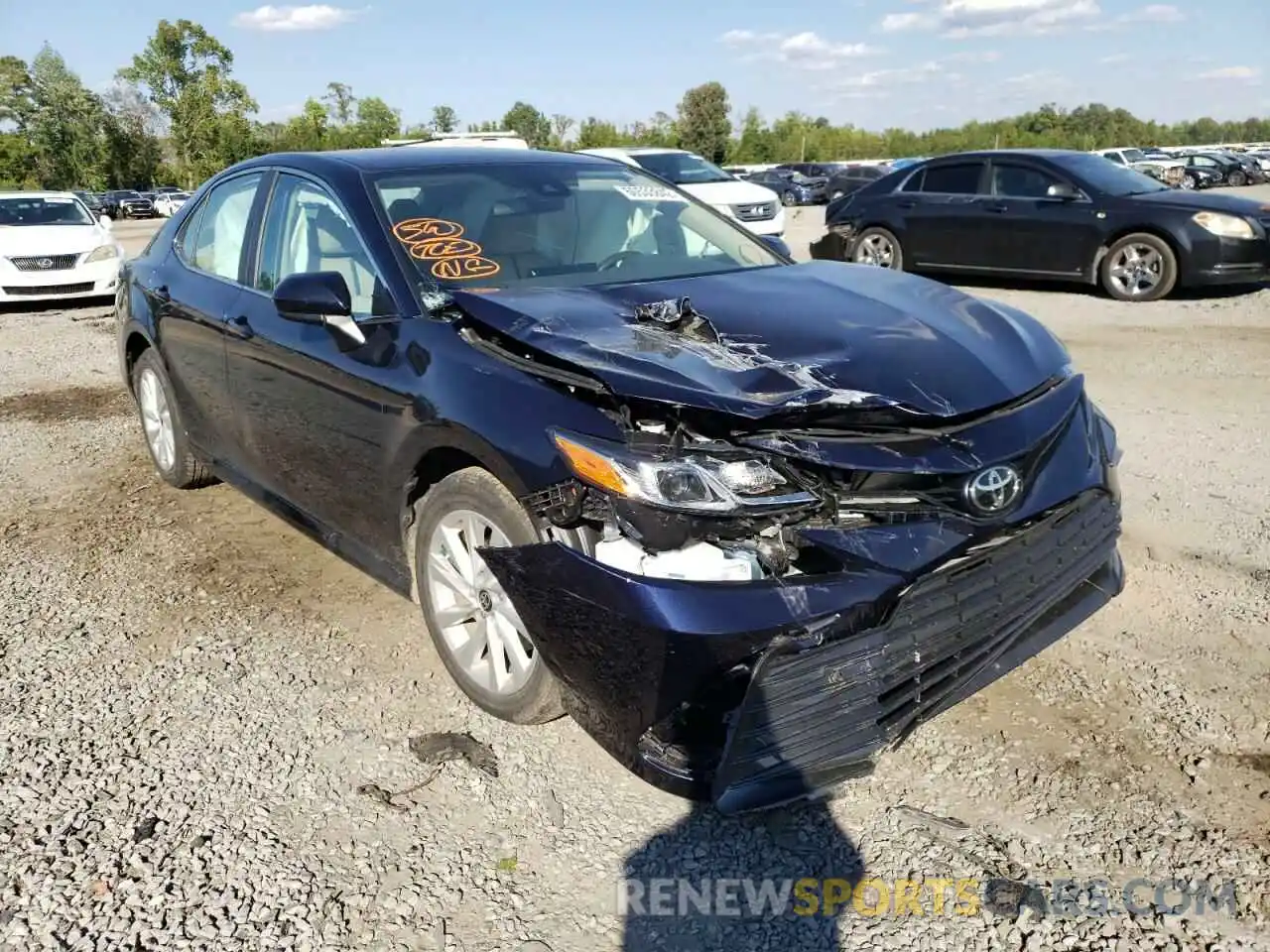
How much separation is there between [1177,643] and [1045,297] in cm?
837

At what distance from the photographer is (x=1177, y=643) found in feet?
11.0

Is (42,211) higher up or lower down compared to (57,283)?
higher up

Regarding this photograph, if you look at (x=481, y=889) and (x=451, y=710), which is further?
(x=451, y=710)

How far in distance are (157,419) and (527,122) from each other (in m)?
83.3

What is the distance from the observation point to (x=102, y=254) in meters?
12.3

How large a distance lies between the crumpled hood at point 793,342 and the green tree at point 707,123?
257 ft

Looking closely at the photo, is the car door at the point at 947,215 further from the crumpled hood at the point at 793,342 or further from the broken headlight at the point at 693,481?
the broken headlight at the point at 693,481

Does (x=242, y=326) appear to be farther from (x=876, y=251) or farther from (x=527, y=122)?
(x=527, y=122)

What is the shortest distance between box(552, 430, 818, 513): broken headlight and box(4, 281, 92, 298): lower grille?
A: 1188cm

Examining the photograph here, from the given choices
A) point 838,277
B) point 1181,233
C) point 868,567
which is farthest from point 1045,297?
point 868,567

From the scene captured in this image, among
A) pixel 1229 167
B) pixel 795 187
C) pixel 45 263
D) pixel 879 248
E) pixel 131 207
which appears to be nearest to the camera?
pixel 45 263

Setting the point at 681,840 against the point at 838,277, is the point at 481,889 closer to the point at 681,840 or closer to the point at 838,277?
the point at 681,840

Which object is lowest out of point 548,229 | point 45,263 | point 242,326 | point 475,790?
point 475,790

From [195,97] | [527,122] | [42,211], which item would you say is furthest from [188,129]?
[42,211]
